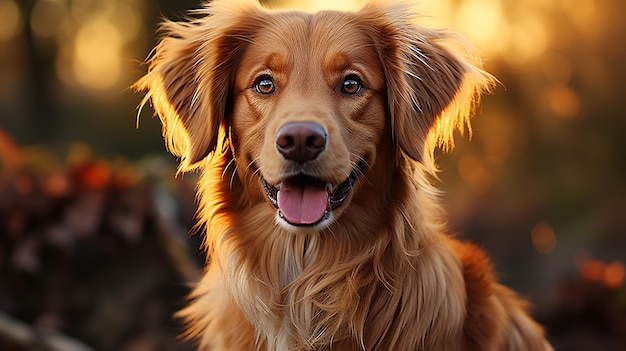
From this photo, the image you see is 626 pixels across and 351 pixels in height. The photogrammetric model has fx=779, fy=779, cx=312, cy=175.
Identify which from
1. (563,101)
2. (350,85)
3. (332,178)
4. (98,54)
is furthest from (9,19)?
(332,178)

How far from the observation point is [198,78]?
12.7ft

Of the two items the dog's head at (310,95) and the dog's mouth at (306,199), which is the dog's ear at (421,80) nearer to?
the dog's head at (310,95)

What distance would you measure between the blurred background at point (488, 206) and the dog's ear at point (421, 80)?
0.27 m

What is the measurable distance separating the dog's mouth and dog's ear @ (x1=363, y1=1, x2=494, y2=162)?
337mm

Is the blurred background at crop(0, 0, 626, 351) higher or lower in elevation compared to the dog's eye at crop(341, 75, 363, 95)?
lower

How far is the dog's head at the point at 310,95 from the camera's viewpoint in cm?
342

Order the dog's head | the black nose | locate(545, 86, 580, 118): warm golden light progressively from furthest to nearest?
locate(545, 86, 580, 118): warm golden light < the dog's head < the black nose

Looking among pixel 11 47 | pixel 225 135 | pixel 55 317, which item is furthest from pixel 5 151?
pixel 11 47

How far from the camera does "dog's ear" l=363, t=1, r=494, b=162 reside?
361 cm

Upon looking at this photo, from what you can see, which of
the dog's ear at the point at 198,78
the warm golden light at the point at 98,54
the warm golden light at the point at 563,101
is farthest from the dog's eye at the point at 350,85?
the warm golden light at the point at 98,54

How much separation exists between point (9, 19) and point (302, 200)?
57.1 ft

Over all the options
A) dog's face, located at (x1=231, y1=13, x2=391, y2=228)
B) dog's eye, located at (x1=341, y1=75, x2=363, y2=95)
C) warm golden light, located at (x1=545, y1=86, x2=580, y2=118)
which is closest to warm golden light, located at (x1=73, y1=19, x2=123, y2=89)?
warm golden light, located at (x1=545, y1=86, x2=580, y2=118)

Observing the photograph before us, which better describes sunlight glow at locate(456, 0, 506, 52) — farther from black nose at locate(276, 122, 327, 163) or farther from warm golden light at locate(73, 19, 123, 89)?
warm golden light at locate(73, 19, 123, 89)

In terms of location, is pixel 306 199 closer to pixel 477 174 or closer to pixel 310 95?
pixel 310 95
